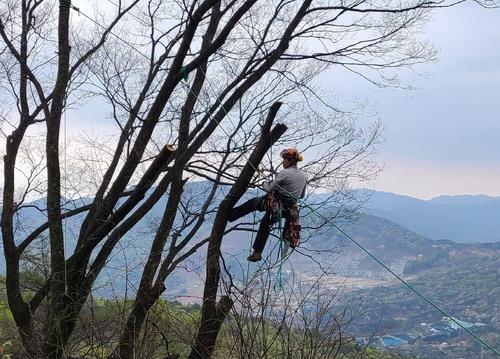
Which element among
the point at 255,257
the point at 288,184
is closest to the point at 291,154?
the point at 288,184

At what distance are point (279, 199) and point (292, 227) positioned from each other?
1.06 ft

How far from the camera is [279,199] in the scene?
5.07m

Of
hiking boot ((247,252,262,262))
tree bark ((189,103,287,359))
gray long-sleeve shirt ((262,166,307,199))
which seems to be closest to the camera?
tree bark ((189,103,287,359))

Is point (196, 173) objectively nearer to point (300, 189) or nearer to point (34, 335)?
point (300, 189)

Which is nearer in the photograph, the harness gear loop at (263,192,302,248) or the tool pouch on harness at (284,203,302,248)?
the harness gear loop at (263,192,302,248)

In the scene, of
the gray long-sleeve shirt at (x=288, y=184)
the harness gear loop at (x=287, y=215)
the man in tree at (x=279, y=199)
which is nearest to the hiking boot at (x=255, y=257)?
the man in tree at (x=279, y=199)

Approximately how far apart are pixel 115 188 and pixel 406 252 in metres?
63.3

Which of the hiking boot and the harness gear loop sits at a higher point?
the harness gear loop

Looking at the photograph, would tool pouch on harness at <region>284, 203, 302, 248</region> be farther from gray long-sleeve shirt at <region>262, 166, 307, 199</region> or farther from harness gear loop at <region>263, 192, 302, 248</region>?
gray long-sleeve shirt at <region>262, 166, 307, 199</region>

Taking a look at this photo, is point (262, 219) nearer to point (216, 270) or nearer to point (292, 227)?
point (292, 227)

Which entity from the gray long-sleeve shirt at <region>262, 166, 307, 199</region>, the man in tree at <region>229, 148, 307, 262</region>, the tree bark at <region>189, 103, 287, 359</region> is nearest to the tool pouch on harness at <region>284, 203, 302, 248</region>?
the man in tree at <region>229, 148, 307, 262</region>

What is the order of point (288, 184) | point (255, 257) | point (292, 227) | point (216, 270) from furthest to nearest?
1. point (292, 227)
2. point (288, 184)
3. point (255, 257)
4. point (216, 270)

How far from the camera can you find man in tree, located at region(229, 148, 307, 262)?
500 cm

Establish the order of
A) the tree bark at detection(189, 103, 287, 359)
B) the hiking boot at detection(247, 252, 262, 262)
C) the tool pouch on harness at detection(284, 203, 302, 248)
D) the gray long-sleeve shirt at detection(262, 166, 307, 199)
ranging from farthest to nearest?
the tool pouch on harness at detection(284, 203, 302, 248)
the gray long-sleeve shirt at detection(262, 166, 307, 199)
the hiking boot at detection(247, 252, 262, 262)
the tree bark at detection(189, 103, 287, 359)
